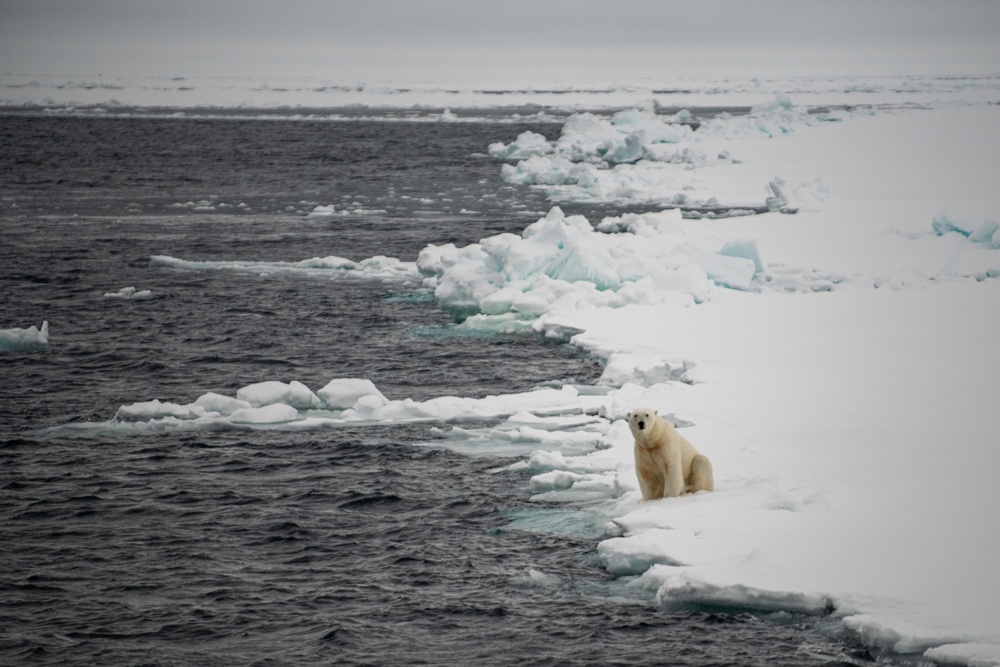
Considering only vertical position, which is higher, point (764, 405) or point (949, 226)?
point (949, 226)

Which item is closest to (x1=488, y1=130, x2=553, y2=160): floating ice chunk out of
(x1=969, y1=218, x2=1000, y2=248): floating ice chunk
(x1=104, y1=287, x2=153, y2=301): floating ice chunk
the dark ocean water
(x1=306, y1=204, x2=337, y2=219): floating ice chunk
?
(x1=306, y1=204, x2=337, y2=219): floating ice chunk

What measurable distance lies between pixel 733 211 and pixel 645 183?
7.02 metres

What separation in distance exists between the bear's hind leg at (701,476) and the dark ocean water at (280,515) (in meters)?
1.15

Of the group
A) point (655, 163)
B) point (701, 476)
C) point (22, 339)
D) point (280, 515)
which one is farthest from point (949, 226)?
point (655, 163)

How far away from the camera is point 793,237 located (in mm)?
25922

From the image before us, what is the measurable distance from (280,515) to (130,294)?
496 inches

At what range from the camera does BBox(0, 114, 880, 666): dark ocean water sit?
8.38 meters

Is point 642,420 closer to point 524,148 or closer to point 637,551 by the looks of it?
point 637,551

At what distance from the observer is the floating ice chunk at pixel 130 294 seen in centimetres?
2219

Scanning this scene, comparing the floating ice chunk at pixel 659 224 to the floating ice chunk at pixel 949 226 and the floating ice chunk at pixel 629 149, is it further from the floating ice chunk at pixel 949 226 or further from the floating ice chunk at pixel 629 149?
the floating ice chunk at pixel 629 149

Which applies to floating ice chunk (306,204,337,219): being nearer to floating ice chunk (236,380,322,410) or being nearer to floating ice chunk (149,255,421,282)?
floating ice chunk (149,255,421,282)

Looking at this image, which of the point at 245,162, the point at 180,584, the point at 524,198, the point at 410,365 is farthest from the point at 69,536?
the point at 245,162

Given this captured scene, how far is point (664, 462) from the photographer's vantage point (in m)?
10.0

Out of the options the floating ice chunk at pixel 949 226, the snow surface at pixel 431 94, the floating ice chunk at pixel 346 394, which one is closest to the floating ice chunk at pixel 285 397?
the floating ice chunk at pixel 346 394
